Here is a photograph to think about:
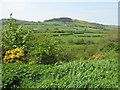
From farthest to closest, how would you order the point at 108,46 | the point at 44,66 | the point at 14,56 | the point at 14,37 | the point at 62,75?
1. the point at 108,46
2. the point at 14,37
3. the point at 14,56
4. the point at 44,66
5. the point at 62,75

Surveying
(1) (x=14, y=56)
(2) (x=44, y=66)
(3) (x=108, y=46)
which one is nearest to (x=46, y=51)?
(1) (x=14, y=56)

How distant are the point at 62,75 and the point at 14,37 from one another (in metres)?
5.94

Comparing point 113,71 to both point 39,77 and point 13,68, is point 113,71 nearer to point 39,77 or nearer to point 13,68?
point 39,77

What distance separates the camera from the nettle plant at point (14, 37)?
15031 millimetres

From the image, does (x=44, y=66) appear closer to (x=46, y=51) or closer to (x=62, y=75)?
(x=62, y=75)

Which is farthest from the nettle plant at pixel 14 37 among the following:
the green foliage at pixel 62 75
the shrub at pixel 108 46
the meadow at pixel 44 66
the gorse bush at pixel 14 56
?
the shrub at pixel 108 46

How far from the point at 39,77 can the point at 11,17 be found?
6.85m

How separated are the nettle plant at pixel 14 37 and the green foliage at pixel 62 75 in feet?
14.3

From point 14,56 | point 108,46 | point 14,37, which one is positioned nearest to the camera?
point 14,56

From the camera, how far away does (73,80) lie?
9102mm

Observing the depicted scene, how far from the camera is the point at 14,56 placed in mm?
13953

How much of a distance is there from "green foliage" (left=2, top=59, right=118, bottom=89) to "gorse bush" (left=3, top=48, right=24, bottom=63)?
3.20 metres

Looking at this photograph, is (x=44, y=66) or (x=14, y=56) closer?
(x=44, y=66)

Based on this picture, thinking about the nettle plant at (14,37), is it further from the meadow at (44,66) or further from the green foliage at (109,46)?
the green foliage at (109,46)
